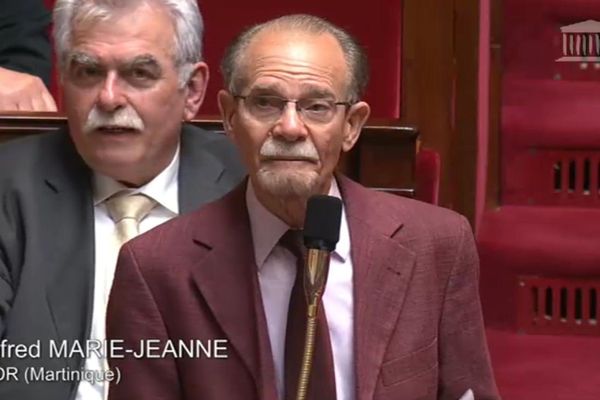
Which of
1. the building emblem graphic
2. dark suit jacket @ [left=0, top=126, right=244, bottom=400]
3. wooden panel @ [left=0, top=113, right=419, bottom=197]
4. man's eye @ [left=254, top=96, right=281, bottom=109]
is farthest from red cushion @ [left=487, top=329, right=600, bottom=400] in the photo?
man's eye @ [left=254, top=96, right=281, bottom=109]

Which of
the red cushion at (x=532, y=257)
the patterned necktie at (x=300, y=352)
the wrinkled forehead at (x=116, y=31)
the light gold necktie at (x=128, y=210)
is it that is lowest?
the red cushion at (x=532, y=257)

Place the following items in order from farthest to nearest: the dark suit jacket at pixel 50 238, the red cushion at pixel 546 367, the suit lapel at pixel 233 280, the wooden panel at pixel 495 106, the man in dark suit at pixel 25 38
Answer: the wooden panel at pixel 495 106
the red cushion at pixel 546 367
the man in dark suit at pixel 25 38
the dark suit jacket at pixel 50 238
the suit lapel at pixel 233 280

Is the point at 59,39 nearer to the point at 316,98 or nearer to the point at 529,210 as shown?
the point at 316,98

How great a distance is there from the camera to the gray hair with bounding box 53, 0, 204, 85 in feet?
2.70

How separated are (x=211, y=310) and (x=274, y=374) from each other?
5 cm

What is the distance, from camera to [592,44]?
56.7 inches

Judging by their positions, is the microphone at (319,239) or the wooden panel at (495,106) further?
the wooden panel at (495,106)

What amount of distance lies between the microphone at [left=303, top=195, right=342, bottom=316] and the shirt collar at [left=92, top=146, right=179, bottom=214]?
1.04 feet

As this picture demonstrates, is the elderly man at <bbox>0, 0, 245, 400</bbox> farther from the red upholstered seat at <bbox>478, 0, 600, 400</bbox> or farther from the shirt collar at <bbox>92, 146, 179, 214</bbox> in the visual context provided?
the red upholstered seat at <bbox>478, 0, 600, 400</bbox>

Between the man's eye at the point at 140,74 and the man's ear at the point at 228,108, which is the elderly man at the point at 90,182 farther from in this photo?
the man's ear at the point at 228,108

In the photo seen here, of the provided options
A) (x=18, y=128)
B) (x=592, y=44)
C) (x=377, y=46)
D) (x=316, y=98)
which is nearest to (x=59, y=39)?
(x=18, y=128)

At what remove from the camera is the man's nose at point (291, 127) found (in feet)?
2.03

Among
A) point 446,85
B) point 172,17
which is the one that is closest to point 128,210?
point 172,17

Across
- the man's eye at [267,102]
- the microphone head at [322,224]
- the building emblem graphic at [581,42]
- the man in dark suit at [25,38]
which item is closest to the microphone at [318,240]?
the microphone head at [322,224]
